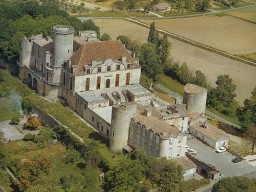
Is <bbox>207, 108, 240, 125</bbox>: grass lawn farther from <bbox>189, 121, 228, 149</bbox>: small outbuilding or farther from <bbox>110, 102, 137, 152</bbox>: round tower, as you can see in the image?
<bbox>110, 102, 137, 152</bbox>: round tower

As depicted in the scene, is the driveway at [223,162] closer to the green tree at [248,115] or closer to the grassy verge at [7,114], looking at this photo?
the green tree at [248,115]

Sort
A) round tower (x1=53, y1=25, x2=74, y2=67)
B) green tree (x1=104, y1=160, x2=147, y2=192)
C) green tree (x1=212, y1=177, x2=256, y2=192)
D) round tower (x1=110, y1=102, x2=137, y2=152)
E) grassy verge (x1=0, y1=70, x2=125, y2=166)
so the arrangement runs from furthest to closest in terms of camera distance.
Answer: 1. round tower (x1=53, y1=25, x2=74, y2=67)
2. grassy verge (x1=0, y1=70, x2=125, y2=166)
3. round tower (x1=110, y1=102, x2=137, y2=152)
4. green tree (x1=104, y1=160, x2=147, y2=192)
5. green tree (x1=212, y1=177, x2=256, y2=192)

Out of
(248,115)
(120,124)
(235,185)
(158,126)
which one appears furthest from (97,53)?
(235,185)

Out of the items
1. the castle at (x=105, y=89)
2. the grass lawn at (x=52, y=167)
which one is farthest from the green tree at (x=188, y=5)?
the grass lawn at (x=52, y=167)

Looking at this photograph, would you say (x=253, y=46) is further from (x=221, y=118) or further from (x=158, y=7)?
(x=221, y=118)

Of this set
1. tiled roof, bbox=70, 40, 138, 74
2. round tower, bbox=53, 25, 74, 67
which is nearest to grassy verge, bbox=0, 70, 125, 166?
round tower, bbox=53, 25, 74, 67

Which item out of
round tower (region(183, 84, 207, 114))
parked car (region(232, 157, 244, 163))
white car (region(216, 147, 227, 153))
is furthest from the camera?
round tower (region(183, 84, 207, 114))

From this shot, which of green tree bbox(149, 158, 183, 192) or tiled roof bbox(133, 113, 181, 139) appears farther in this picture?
tiled roof bbox(133, 113, 181, 139)
